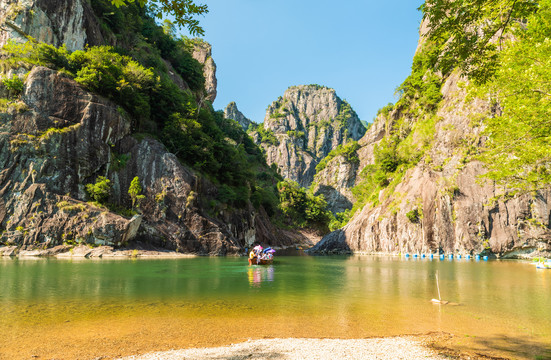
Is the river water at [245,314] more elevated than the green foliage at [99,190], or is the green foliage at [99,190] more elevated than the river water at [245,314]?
the green foliage at [99,190]

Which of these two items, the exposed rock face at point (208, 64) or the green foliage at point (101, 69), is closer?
the green foliage at point (101, 69)

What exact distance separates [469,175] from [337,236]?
25.5 metres

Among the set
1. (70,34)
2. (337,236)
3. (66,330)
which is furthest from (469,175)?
(70,34)

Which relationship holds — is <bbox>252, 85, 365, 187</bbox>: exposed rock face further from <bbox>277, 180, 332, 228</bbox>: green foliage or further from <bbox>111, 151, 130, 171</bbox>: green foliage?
<bbox>111, 151, 130, 171</bbox>: green foliage

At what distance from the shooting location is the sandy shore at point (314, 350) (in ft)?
23.2

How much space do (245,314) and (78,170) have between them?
37016mm

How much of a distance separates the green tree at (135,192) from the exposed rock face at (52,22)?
2361 cm

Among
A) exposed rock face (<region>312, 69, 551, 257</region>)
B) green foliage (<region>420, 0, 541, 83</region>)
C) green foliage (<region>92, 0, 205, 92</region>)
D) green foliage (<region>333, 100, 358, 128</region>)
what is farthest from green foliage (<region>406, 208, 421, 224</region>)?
green foliage (<region>333, 100, 358, 128</region>)

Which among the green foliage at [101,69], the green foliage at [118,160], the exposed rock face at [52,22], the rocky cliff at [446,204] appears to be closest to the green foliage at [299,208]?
the rocky cliff at [446,204]

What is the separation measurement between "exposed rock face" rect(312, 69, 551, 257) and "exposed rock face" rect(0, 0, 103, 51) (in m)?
55.3

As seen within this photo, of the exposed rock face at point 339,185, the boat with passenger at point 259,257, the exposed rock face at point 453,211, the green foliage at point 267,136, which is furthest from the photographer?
the green foliage at point 267,136

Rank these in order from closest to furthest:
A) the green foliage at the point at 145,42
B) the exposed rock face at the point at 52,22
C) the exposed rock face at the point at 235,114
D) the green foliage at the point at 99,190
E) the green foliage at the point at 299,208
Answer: the green foliage at the point at 99,190, the exposed rock face at the point at 52,22, the green foliage at the point at 145,42, the green foliage at the point at 299,208, the exposed rock face at the point at 235,114

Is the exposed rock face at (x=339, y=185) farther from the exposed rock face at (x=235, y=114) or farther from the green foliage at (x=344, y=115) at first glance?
the exposed rock face at (x=235, y=114)

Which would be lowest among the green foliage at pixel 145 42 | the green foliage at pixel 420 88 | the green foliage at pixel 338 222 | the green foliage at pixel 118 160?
the green foliage at pixel 338 222
